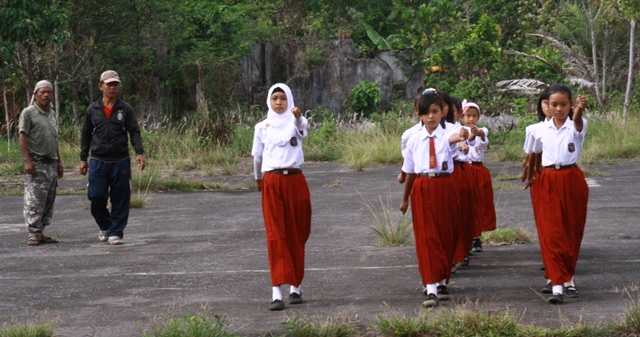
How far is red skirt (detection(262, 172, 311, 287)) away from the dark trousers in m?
3.39

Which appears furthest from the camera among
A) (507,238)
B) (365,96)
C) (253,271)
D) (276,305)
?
(365,96)

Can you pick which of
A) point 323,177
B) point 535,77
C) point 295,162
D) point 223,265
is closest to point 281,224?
point 295,162

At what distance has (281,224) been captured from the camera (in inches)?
304

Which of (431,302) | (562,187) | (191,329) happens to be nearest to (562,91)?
(562,187)

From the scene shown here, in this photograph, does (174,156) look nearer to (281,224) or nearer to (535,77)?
(535,77)

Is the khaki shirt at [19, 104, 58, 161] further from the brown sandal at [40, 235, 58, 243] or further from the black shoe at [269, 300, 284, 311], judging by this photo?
→ the black shoe at [269, 300, 284, 311]

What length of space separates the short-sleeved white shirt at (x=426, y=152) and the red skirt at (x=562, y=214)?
80 cm

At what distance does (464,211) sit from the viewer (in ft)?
26.9

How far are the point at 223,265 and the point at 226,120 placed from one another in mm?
12601

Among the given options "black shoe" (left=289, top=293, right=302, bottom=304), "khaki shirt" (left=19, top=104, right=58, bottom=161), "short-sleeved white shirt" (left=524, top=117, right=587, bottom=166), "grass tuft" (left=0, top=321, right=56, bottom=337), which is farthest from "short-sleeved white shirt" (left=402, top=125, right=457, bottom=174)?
"khaki shirt" (left=19, top=104, right=58, bottom=161)

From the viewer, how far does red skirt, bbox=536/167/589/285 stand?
758cm

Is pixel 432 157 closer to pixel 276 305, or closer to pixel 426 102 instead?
pixel 426 102

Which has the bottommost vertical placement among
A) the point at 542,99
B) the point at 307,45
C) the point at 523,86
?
the point at 542,99

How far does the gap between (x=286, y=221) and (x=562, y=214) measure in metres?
2.15
